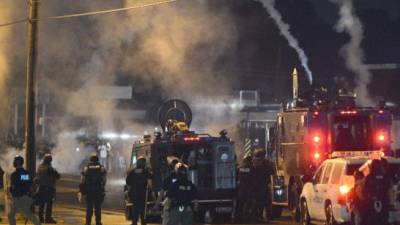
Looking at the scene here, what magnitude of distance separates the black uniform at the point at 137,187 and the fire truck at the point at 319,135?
4.92 metres

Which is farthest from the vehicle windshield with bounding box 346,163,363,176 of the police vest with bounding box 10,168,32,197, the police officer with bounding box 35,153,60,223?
the police officer with bounding box 35,153,60,223

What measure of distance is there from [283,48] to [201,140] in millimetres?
44977

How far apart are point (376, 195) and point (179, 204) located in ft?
13.5

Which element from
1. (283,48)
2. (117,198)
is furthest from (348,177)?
(283,48)

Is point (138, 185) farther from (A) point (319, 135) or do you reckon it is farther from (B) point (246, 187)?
(A) point (319, 135)

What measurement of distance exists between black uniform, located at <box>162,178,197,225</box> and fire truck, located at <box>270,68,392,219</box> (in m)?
7.96

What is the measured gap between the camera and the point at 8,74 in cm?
3469

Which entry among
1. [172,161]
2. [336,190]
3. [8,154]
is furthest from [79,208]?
[8,154]

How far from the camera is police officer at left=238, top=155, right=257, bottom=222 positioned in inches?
850

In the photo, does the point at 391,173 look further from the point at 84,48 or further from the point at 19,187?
the point at 84,48

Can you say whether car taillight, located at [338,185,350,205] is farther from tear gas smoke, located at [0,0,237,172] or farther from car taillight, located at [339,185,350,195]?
tear gas smoke, located at [0,0,237,172]

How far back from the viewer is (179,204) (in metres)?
13.7

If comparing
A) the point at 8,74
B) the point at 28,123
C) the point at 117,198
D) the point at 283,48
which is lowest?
the point at 117,198

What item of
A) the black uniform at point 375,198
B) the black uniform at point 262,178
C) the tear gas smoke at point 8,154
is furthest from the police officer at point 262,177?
the tear gas smoke at point 8,154
